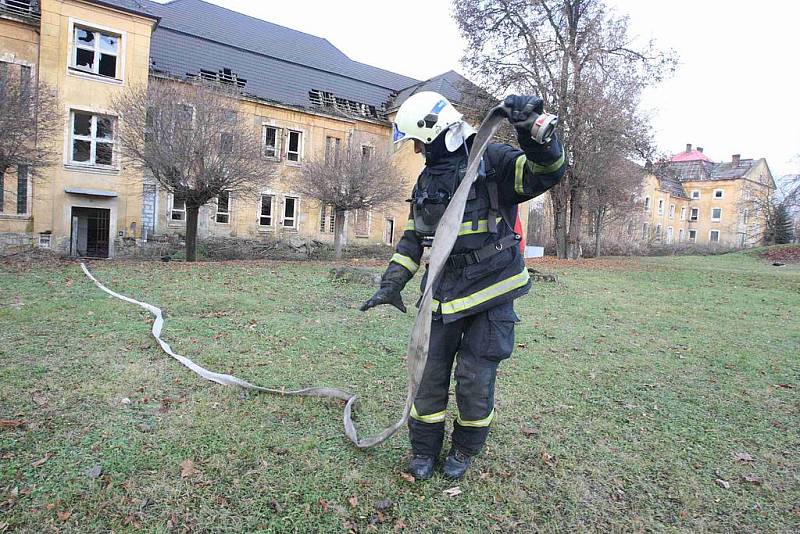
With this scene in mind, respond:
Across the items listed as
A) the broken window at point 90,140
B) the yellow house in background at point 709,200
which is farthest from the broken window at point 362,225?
the yellow house in background at point 709,200

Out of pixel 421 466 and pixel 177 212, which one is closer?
pixel 421 466

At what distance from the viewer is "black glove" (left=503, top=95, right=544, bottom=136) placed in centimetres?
244

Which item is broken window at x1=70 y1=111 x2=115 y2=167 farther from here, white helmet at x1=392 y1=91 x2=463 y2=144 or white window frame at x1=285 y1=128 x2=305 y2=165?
white helmet at x1=392 y1=91 x2=463 y2=144

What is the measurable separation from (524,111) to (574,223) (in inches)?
923

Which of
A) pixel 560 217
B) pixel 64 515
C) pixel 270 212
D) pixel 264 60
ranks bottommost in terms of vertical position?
pixel 64 515

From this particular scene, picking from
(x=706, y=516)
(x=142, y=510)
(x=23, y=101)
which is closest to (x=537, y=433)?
(x=706, y=516)

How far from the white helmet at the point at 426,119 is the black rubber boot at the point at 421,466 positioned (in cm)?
197

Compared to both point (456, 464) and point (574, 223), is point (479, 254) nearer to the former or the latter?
point (456, 464)

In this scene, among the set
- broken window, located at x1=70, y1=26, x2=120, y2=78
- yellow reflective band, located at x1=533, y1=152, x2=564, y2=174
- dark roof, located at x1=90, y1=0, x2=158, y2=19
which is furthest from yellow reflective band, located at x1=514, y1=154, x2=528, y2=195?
dark roof, located at x1=90, y1=0, x2=158, y2=19

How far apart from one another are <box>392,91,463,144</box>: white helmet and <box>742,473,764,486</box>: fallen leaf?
2.91 m

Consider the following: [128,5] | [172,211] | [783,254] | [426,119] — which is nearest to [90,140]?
[172,211]

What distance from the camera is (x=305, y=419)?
11.6ft

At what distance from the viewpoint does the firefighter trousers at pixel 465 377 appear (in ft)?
9.25

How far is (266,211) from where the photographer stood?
87.7 feet
